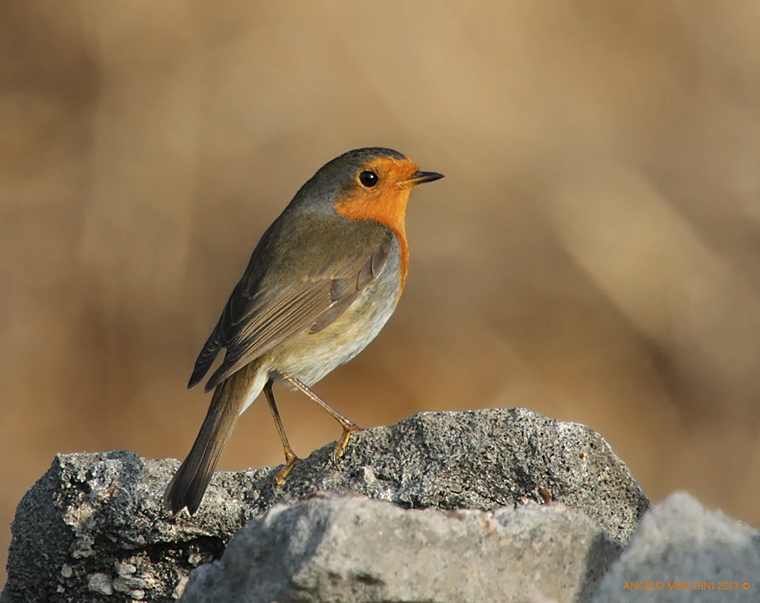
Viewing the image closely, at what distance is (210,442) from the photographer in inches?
147

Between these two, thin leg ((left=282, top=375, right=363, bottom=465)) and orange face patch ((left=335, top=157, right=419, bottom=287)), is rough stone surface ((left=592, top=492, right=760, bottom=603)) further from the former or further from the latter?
orange face patch ((left=335, top=157, right=419, bottom=287))

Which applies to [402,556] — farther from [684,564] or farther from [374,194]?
[374,194]

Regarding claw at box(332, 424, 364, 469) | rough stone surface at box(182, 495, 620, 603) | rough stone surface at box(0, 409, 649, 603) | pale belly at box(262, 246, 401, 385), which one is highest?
pale belly at box(262, 246, 401, 385)

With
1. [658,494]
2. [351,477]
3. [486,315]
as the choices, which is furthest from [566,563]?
[486,315]

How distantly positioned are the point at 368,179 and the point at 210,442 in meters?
1.65

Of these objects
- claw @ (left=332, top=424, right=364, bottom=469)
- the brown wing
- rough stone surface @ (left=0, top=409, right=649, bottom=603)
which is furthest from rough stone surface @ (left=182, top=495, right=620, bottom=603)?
the brown wing

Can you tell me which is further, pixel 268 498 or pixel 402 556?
pixel 268 498

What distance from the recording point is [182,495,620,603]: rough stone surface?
85.4 inches

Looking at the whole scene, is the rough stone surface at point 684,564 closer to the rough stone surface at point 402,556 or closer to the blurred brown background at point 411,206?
the rough stone surface at point 402,556

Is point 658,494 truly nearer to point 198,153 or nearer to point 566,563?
point 198,153

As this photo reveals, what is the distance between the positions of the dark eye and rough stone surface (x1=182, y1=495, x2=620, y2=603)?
8.96 feet

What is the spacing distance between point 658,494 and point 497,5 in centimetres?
339

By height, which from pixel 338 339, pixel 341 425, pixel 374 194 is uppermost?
pixel 374 194

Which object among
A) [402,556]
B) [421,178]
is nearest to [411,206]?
[421,178]
